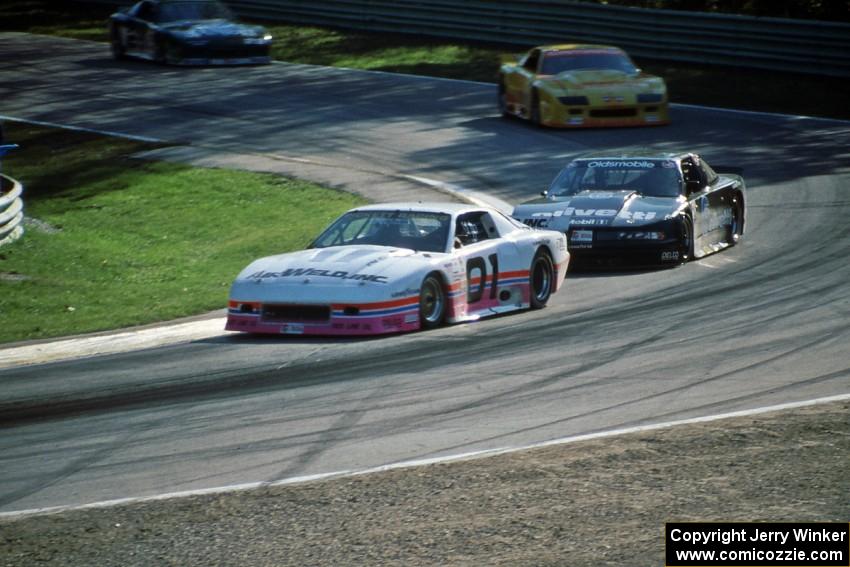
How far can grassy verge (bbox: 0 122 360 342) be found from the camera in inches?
540

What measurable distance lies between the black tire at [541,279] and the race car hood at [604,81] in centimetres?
974

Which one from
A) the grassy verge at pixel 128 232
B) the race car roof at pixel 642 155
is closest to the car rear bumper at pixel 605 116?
the grassy verge at pixel 128 232

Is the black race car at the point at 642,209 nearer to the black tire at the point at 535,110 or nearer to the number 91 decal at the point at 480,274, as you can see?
the number 91 decal at the point at 480,274

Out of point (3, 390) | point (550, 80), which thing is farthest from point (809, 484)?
point (550, 80)

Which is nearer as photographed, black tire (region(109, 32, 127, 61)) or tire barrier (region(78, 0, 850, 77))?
tire barrier (region(78, 0, 850, 77))

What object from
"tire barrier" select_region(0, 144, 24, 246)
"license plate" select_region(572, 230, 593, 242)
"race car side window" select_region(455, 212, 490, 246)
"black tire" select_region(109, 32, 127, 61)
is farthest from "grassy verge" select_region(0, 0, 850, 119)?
"race car side window" select_region(455, 212, 490, 246)

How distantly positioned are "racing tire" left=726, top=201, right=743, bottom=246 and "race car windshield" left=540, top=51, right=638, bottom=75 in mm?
7017

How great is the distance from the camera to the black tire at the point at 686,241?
14922 millimetres

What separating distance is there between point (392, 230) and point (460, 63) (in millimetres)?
17081

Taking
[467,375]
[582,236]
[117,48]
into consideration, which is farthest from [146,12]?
[467,375]

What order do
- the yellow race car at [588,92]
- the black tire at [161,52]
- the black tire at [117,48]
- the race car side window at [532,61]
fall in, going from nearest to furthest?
1. the yellow race car at [588,92]
2. the race car side window at [532,61]
3. the black tire at [161,52]
4. the black tire at [117,48]

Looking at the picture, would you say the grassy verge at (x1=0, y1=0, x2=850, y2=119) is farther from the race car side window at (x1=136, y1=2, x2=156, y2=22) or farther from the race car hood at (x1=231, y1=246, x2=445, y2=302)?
the race car hood at (x1=231, y1=246, x2=445, y2=302)

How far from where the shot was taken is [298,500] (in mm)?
6723

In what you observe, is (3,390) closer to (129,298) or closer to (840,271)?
(129,298)
